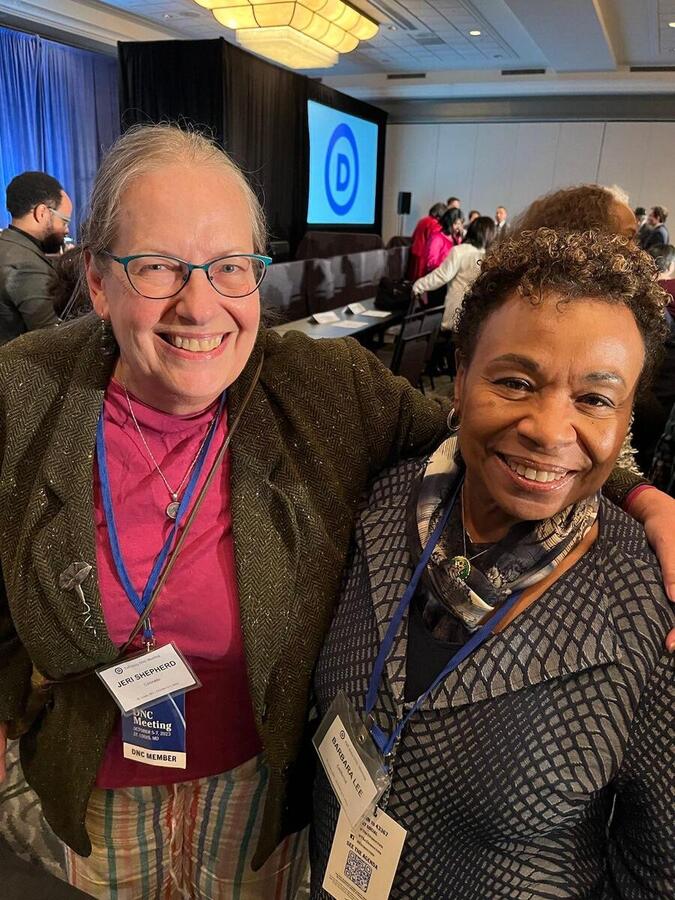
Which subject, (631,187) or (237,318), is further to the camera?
(631,187)

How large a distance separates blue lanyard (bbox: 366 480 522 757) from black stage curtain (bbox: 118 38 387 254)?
6.76 metres

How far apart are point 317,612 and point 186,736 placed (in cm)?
33

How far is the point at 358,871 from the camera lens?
914mm

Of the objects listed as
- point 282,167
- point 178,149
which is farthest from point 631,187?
point 178,149

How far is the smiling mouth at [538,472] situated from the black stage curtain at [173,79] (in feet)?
26.0

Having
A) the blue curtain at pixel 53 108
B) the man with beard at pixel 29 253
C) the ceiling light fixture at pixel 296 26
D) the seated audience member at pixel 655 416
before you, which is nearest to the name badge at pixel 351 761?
the seated audience member at pixel 655 416

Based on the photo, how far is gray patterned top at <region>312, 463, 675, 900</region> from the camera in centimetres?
74

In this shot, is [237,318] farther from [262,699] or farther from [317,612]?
[262,699]

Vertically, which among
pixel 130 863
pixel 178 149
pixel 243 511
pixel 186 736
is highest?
pixel 178 149

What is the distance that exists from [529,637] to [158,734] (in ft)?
2.12

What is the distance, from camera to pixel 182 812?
46.1 inches

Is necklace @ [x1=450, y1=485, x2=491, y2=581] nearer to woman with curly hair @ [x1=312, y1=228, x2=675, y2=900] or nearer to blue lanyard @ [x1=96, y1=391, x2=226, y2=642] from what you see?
woman with curly hair @ [x1=312, y1=228, x2=675, y2=900]

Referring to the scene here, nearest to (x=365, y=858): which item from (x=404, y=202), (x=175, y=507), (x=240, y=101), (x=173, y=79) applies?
(x=175, y=507)

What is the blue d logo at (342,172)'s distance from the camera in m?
11.2
